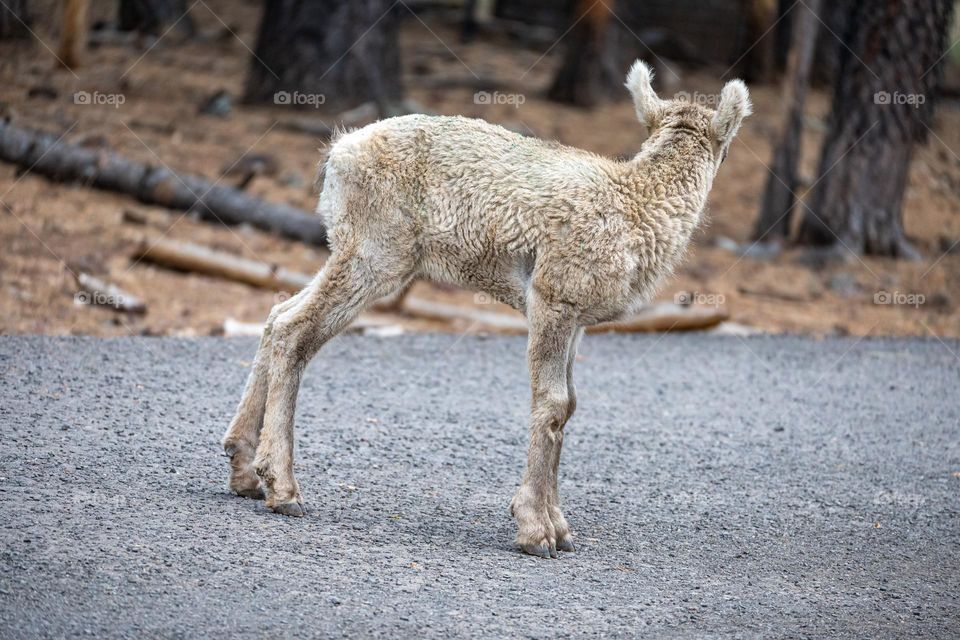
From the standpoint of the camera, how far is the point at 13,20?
60.3 feet

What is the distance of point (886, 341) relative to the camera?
39.9ft

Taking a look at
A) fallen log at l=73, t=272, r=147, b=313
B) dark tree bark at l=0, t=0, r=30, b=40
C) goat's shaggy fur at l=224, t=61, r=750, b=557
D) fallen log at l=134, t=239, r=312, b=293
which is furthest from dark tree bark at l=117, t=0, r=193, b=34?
goat's shaggy fur at l=224, t=61, r=750, b=557

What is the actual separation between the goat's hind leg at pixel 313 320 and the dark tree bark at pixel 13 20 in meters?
14.2

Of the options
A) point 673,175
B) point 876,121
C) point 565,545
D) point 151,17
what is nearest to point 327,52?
point 151,17

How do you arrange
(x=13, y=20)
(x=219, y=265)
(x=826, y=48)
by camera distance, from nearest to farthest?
(x=219, y=265) < (x=13, y=20) < (x=826, y=48)

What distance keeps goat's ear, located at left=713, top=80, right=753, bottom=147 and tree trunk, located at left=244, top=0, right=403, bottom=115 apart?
11219 millimetres

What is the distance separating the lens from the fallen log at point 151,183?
535 inches

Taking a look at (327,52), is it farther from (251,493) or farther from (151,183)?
(251,493)

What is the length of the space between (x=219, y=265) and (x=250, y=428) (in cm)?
599

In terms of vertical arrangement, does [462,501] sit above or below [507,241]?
below

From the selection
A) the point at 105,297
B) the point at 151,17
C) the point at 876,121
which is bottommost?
the point at 105,297

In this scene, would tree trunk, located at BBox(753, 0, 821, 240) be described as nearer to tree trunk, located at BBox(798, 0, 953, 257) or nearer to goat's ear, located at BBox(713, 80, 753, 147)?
tree trunk, located at BBox(798, 0, 953, 257)

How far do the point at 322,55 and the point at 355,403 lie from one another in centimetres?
1000

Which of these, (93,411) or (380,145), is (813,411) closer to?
(380,145)
